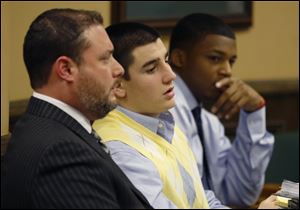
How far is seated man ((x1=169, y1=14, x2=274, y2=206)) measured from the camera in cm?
274

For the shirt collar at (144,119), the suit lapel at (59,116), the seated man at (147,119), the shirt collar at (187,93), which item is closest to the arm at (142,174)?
the seated man at (147,119)

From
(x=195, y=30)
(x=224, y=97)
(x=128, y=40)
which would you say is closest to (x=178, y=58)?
(x=195, y=30)

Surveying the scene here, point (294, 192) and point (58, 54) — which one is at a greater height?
point (58, 54)

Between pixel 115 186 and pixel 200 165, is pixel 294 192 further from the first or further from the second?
pixel 200 165

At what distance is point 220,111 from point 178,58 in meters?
0.26

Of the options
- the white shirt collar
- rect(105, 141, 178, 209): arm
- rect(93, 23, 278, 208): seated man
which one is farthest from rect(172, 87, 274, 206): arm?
the white shirt collar

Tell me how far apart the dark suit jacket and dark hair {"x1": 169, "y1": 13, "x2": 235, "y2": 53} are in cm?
136

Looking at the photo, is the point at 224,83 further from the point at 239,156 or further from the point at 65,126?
the point at 65,126

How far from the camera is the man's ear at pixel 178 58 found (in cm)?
285

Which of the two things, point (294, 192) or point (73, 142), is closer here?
point (73, 142)

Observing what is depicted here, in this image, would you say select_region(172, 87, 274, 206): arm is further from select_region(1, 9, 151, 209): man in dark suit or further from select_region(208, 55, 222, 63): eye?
select_region(1, 9, 151, 209): man in dark suit

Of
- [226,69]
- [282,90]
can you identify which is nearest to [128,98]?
[226,69]

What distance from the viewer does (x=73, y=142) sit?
149 centimetres

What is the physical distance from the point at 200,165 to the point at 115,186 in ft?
3.71
